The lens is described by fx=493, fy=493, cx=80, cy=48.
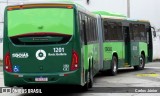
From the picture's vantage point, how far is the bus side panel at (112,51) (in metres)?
21.9

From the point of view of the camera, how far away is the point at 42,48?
1377 cm

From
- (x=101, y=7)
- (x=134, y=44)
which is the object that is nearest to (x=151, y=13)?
(x=101, y=7)

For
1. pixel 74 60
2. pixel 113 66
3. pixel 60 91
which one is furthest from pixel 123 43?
pixel 74 60

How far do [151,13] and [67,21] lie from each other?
1079 inches

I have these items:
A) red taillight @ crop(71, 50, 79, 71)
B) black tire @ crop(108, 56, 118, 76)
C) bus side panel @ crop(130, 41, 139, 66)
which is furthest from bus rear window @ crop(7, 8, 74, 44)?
bus side panel @ crop(130, 41, 139, 66)

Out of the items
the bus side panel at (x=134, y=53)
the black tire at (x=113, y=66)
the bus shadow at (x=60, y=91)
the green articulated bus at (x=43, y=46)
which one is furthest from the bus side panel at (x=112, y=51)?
the green articulated bus at (x=43, y=46)

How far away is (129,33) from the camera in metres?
24.6

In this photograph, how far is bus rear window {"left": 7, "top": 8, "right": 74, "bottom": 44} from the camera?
1380 centimetres

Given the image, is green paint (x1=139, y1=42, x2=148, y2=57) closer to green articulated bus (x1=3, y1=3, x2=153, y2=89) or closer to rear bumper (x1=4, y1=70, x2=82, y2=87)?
green articulated bus (x1=3, y1=3, x2=153, y2=89)

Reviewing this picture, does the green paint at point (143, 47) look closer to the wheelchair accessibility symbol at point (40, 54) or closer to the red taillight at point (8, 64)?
the wheelchair accessibility symbol at point (40, 54)

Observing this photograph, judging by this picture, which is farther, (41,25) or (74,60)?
(41,25)

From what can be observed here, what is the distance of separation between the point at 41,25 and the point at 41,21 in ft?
0.40

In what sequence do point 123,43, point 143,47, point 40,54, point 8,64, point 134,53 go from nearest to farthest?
point 40,54
point 8,64
point 123,43
point 134,53
point 143,47

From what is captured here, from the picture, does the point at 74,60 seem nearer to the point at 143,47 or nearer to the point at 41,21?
the point at 41,21
